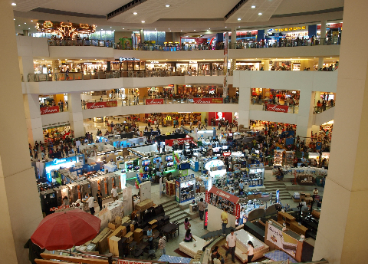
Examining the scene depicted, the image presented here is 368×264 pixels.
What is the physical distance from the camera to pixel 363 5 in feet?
14.2

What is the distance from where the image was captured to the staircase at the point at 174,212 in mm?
15086

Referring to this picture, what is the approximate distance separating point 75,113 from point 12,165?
23.5m

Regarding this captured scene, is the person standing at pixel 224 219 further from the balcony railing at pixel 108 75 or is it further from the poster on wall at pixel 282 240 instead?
the balcony railing at pixel 108 75

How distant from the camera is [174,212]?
1557 centimetres

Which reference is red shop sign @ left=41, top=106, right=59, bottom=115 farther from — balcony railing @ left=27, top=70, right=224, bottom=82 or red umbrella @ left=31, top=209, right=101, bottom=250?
red umbrella @ left=31, top=209, right=101, bottom=250

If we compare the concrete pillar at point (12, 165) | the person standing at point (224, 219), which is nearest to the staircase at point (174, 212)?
the person standing at point (224, 219)

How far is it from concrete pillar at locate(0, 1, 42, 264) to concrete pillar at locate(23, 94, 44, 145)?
68.7 ft

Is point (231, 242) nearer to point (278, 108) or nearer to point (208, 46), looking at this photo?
point (278, 108)

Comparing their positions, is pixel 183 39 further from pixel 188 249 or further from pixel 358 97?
pixel 358 97

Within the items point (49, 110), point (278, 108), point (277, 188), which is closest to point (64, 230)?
point (277, 188)

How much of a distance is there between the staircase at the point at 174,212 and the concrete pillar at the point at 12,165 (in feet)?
33.2

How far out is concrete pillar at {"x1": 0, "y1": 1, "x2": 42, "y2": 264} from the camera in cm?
492

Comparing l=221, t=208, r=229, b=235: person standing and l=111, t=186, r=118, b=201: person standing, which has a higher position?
l=221, t=208, r=229, b=235: person standing

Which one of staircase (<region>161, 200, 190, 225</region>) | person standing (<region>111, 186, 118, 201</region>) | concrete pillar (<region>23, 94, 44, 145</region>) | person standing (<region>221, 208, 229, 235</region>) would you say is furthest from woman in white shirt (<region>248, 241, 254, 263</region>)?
concrete pillar (<region>23, 94, 44, 145</region>)
